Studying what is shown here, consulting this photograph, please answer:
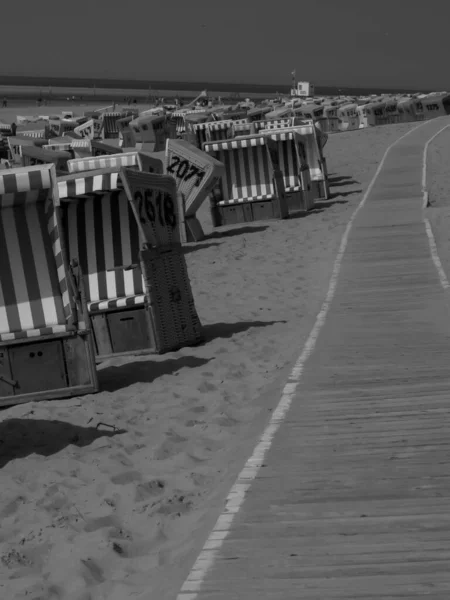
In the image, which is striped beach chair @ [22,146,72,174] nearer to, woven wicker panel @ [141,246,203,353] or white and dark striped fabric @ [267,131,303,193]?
white and dark striped fabric @ [267,131,303,193]

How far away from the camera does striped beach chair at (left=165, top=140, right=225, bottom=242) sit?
23.1 metres

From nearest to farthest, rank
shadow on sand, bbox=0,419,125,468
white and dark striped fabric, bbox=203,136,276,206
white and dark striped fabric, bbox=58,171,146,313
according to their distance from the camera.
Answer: shadow on sand, bbox=0,419,125,468 → white and dark striped fabric, bbox=58,171,146,313 → white and dark striped fabric, bbox=203,136,276,206

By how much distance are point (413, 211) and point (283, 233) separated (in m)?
2.58

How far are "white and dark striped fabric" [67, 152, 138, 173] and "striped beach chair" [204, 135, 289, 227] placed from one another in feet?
22.9

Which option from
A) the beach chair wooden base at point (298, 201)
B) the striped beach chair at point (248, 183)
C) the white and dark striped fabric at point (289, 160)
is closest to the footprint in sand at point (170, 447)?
→ the striped beach chair at point (248, 183)

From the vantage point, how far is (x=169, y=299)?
1198 cm

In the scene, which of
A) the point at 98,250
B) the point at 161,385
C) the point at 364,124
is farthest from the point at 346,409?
the point at 364,124

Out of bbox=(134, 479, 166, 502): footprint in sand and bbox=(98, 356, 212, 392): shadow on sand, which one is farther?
bbox=(98, 356, 212, 392): shadow on sand

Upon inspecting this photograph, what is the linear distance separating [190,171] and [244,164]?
9.01 feet

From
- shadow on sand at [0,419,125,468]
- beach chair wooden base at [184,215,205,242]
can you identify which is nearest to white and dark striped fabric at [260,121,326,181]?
beach chair wooden base at [184,215,205,242]

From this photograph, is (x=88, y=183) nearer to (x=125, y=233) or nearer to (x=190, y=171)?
(x=125, y=233)

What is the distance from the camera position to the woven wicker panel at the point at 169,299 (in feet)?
38.3

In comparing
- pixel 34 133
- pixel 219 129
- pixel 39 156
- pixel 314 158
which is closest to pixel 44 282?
pixel 39 156

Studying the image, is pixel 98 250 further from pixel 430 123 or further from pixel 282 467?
pixel 430 123
